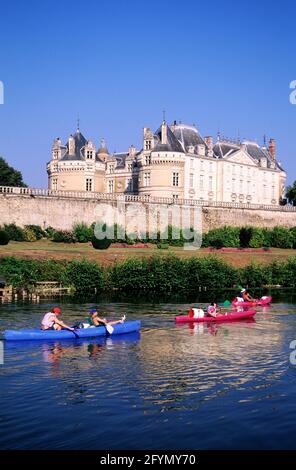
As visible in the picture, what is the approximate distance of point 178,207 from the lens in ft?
210

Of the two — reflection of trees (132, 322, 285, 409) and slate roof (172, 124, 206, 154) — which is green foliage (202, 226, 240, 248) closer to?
slate roof (172, 124, 206, 154)

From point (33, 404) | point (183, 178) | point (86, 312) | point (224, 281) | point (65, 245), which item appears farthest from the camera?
point (183, 178)

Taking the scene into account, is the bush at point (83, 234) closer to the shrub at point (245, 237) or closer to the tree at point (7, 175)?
the shrub at point (245, 237)

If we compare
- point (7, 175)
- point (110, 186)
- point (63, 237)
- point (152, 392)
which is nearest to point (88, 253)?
point (63, 237)

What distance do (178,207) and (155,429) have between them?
50.4 meters

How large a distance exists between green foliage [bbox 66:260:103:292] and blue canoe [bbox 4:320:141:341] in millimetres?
13949

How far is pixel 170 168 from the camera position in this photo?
6831 centimetres

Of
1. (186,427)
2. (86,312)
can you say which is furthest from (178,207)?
(186,427)

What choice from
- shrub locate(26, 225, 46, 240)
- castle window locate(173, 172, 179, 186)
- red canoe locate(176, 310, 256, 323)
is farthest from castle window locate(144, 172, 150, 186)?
red canoe locate(176, 310, 256, 323)

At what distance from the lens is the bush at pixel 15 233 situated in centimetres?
5091

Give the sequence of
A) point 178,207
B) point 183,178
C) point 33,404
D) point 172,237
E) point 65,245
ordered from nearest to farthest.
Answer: point 33,404 < point 65,245 < point 172,237 < point 178,207 < point 183,178

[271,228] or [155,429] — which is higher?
[271,228]

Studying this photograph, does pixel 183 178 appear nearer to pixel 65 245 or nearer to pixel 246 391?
pixel 65 245

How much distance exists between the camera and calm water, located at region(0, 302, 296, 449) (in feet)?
45.5
